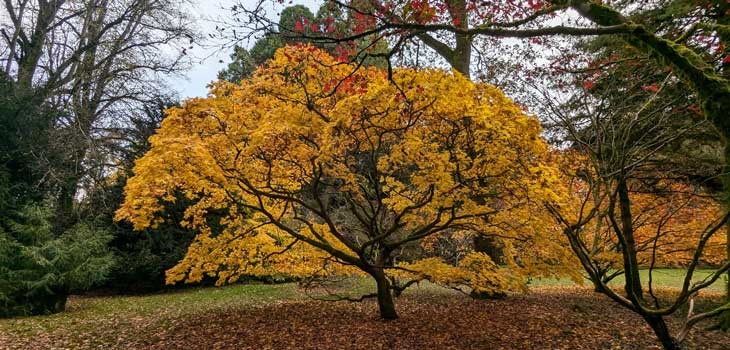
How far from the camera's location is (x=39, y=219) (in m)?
9.80

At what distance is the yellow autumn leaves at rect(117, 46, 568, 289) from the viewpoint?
5.24 metres

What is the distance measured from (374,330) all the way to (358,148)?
2854mm

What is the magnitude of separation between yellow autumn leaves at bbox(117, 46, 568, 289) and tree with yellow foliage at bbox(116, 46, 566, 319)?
0.06ft

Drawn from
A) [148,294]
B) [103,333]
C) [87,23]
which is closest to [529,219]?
[103,333]

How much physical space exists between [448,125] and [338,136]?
4.85ft

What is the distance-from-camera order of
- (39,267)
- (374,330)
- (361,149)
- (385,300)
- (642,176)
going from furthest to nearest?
(39,267)
(642,176)
(385,300)
(374,330)
(361,149)

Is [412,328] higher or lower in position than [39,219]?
lower

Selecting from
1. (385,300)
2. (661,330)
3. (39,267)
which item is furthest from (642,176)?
(39,267)

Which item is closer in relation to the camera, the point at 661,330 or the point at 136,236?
the point at 661,330

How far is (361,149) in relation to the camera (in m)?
6.54

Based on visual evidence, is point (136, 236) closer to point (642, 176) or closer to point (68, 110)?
point (68, 110)

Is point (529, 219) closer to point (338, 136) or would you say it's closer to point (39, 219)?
point (338, 136)

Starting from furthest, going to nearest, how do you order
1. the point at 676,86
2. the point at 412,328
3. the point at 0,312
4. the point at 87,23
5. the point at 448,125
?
the point at 87,23 < the point at 0,312 < the point at 412,328 < the point at 676,86 < the point at 448,125

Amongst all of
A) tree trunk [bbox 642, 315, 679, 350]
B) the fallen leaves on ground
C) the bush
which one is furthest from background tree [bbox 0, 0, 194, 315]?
tree trunk [bbox 642, 315, 679, 350]
